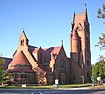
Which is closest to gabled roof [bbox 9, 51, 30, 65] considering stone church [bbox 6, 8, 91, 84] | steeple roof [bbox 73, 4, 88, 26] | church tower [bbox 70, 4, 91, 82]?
stone church [bbox 6, 8, 91, 84]

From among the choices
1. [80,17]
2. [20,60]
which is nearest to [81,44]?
[80,17]

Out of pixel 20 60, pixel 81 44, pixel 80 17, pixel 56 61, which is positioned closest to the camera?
pixel 20 60

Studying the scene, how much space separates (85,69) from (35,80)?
2310 centimetres

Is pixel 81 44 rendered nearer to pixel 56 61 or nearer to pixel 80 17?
pixel 80 17

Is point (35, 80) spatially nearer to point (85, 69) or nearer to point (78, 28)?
point (85, 69)

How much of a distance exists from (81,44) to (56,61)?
18.3m

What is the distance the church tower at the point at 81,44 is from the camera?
306 ft

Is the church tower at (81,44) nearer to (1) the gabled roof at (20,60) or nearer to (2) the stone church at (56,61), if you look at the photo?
(2) the stone church at (56,61)

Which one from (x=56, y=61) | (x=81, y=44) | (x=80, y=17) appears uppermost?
(x=80, y=17)

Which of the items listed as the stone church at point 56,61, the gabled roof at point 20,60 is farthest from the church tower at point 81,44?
the gabled roof at point 20,60

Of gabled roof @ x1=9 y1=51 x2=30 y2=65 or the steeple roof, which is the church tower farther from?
gabled roof @ x1=9 y1=51 x2=30 y2=65

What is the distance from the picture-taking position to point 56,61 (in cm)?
8012

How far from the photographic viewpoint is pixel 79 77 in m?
91.2

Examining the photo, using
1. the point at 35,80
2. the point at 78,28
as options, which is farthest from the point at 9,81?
the point at 78,28
